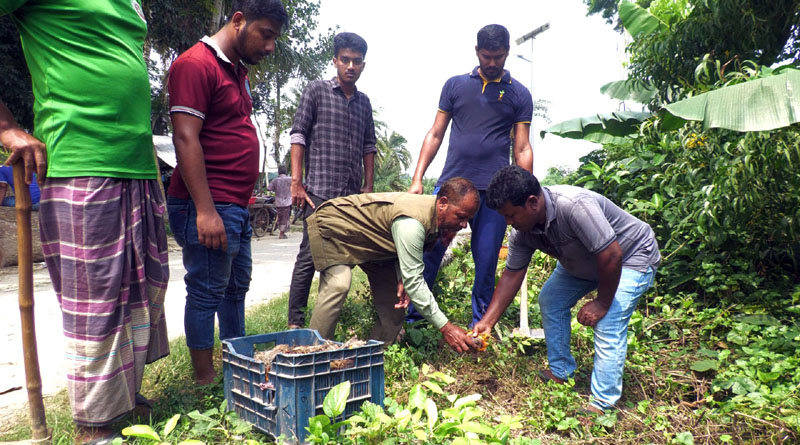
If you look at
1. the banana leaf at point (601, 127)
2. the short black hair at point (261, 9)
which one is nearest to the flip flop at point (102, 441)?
the short black hair at point (261, 9)

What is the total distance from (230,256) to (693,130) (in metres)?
4.14

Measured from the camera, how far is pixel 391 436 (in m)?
2.11

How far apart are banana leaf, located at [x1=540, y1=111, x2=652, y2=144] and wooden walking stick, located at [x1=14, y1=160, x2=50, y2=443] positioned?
525 cm

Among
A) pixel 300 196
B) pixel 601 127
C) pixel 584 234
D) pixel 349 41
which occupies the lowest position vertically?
pixel 584 234

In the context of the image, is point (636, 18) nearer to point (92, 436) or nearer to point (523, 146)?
point (523, 146)

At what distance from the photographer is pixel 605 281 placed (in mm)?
2717

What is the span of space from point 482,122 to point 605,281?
1.62m

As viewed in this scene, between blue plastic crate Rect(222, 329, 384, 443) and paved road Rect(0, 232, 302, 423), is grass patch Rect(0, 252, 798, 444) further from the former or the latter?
paved road Rect(0, 232, 302, 423)

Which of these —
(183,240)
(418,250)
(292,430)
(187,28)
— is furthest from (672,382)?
(187,28)

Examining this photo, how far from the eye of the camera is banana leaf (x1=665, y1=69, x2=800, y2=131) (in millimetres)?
3307

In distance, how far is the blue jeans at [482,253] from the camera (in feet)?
12.3

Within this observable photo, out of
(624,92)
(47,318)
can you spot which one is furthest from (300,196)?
(624,92)

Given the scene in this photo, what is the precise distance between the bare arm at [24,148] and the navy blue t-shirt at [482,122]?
2.47 metres

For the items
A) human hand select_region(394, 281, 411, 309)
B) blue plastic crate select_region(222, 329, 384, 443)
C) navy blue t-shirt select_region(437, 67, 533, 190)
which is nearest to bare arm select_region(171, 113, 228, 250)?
blue plastic crate select_region(222, 329, 384, 443)
